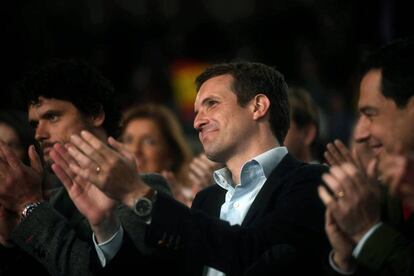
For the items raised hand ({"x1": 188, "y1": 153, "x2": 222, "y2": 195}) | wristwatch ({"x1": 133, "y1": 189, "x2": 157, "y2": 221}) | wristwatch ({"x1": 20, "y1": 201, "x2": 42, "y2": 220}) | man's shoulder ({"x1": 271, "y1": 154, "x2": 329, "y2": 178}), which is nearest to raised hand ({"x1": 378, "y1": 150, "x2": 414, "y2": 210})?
man's shoulder ({"x1": 271, "y1": 154, "x2": 329, "y2": 178})

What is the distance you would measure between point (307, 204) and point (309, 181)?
0.12 m

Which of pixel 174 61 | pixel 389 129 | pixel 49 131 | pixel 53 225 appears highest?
pixel 174 61

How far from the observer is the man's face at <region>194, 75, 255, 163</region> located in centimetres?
380

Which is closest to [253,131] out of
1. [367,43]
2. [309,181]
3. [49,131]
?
[309,181]

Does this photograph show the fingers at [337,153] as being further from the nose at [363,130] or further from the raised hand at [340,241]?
the raised hand at [340,241]

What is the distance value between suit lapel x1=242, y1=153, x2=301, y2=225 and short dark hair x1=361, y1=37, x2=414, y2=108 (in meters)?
0.47

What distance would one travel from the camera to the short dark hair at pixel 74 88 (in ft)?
14.4

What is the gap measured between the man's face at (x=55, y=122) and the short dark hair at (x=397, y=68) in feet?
4.67

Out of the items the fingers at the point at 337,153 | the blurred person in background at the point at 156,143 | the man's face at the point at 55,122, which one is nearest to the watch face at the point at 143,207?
the fingers at the point at 337,153

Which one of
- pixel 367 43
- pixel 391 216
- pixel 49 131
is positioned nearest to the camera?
pixel 391 216

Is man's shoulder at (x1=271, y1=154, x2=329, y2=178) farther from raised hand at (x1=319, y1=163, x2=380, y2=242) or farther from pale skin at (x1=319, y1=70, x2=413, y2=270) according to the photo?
raised hand at (x1=319, y1=163, x2=380, y2=242)

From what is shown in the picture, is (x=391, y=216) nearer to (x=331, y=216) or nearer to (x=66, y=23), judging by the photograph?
(x=331, y=216)

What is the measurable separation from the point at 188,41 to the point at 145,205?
23.6ft

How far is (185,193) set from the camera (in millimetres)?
5496
